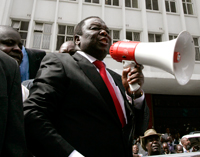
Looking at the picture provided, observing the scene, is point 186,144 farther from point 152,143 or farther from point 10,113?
point 10,113

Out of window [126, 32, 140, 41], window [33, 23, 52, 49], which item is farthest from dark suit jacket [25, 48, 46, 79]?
window [126, 32, 140, 41]

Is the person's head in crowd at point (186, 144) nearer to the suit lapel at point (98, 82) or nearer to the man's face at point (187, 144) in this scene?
the man's face at point (187, 144)

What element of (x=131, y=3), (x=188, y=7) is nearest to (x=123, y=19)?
(x=131, y=3)

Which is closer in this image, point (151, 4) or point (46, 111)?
point (46, 111)

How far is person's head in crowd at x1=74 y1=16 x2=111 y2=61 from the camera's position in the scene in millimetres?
1496

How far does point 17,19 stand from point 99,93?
9.49m

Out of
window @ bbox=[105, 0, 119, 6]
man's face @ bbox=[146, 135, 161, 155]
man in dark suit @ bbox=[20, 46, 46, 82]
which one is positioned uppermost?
window @ bbox=[105, 0, 119, 6]

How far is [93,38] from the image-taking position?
151cm

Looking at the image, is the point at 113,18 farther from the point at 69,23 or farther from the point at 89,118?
the point at 89,118

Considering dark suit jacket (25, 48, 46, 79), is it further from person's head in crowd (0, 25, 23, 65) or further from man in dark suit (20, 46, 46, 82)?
person's head in crowd (0, 25, 23, 65)

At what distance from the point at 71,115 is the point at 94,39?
70 cm

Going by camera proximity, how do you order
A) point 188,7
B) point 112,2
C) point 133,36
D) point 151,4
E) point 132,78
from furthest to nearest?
point 188,7 → point 151,4 → point 112,2 → point 133,36 → point 132,78

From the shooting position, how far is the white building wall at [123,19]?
29.1 feet

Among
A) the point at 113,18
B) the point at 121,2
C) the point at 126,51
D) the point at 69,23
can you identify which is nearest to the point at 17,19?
the point at 69,23
